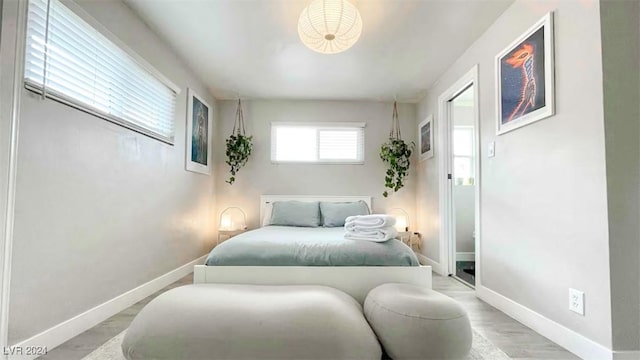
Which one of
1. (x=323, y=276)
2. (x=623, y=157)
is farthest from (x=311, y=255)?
(x=623, y=157)

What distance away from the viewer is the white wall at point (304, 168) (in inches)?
175

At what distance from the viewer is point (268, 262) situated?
2.09 m

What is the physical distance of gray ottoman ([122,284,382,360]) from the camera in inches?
54.5

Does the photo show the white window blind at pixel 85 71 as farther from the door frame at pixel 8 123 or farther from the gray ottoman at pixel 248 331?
the gray ottoman at pixel 248 331

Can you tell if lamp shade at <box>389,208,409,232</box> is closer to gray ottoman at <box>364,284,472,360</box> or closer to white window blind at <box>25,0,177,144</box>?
gray ottoman at <box>364,284,472,360</box>

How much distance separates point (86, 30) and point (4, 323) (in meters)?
1.70

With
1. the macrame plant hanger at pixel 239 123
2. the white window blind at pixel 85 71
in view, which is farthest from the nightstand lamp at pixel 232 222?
the white window blind at pixel 85 71

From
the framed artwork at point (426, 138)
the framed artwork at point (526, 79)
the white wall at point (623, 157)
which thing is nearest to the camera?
the white wall at point (623, 157)

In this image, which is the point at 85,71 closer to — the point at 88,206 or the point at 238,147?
the point at 88,206

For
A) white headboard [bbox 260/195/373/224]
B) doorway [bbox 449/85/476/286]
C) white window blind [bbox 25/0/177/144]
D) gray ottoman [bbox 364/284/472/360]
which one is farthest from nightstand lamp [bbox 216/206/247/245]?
doorway [bbox 449/85/476/286]


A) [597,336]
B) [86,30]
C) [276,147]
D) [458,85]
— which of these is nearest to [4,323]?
[86,30]

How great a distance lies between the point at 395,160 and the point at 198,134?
8.75 ft

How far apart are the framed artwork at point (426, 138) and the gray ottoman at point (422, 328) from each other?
266 cm

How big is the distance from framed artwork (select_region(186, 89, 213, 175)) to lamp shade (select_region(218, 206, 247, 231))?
2.09ft
